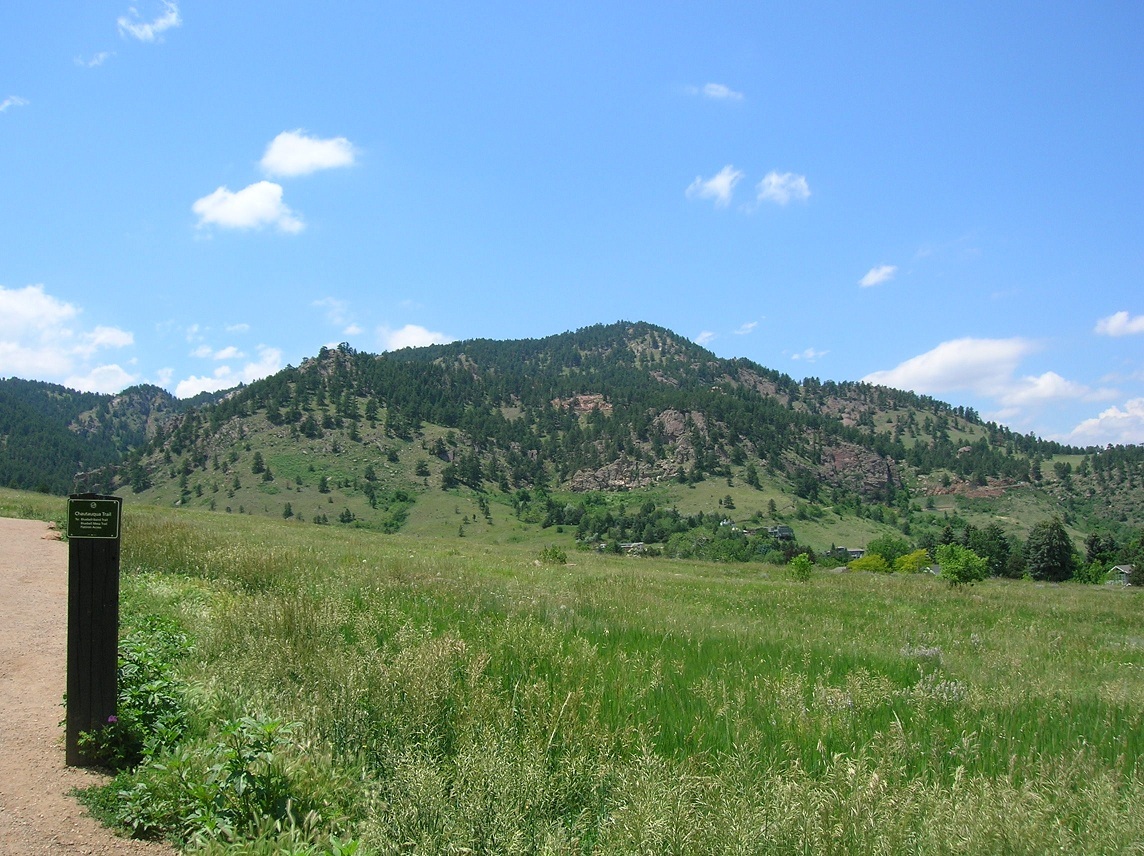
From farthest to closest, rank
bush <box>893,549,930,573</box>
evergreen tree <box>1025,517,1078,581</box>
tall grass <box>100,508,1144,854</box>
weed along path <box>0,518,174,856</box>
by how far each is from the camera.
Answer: evergreen tree <box>1025,517,1078,581</box>, bush <box>893,549,930,573</box>, weed along path <box>0,518,174,856</box>, tall grass <box>100,508,1144,854</box>

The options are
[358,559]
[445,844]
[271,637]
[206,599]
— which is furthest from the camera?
[358,559]

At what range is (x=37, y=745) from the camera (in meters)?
5.62

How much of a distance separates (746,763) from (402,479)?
17496 centimetres

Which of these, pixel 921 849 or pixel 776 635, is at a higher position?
pixel 921 849

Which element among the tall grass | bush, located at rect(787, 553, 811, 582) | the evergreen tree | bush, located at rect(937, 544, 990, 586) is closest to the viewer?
the tall grass

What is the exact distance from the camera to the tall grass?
381 centimetres

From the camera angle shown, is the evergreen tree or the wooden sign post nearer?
the wooden sign post

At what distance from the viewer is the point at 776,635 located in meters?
10.7

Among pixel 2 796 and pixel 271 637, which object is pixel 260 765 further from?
pixel 271 637

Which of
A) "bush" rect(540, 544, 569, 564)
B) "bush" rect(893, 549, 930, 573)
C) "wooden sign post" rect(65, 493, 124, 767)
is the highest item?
"wooden sign post" rect(65, 493, 124, 767)

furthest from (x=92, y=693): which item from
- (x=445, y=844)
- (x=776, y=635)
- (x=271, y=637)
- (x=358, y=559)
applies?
(x=358, y=559)

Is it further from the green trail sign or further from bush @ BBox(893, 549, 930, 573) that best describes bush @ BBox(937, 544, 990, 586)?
bush @ BBox(893, 549, 930, 573)

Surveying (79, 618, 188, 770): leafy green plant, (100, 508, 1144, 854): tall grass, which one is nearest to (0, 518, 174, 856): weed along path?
(79, 618, 188, 770): leafy green plant

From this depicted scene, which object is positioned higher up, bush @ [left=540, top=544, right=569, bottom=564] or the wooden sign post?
the wooden sign post
